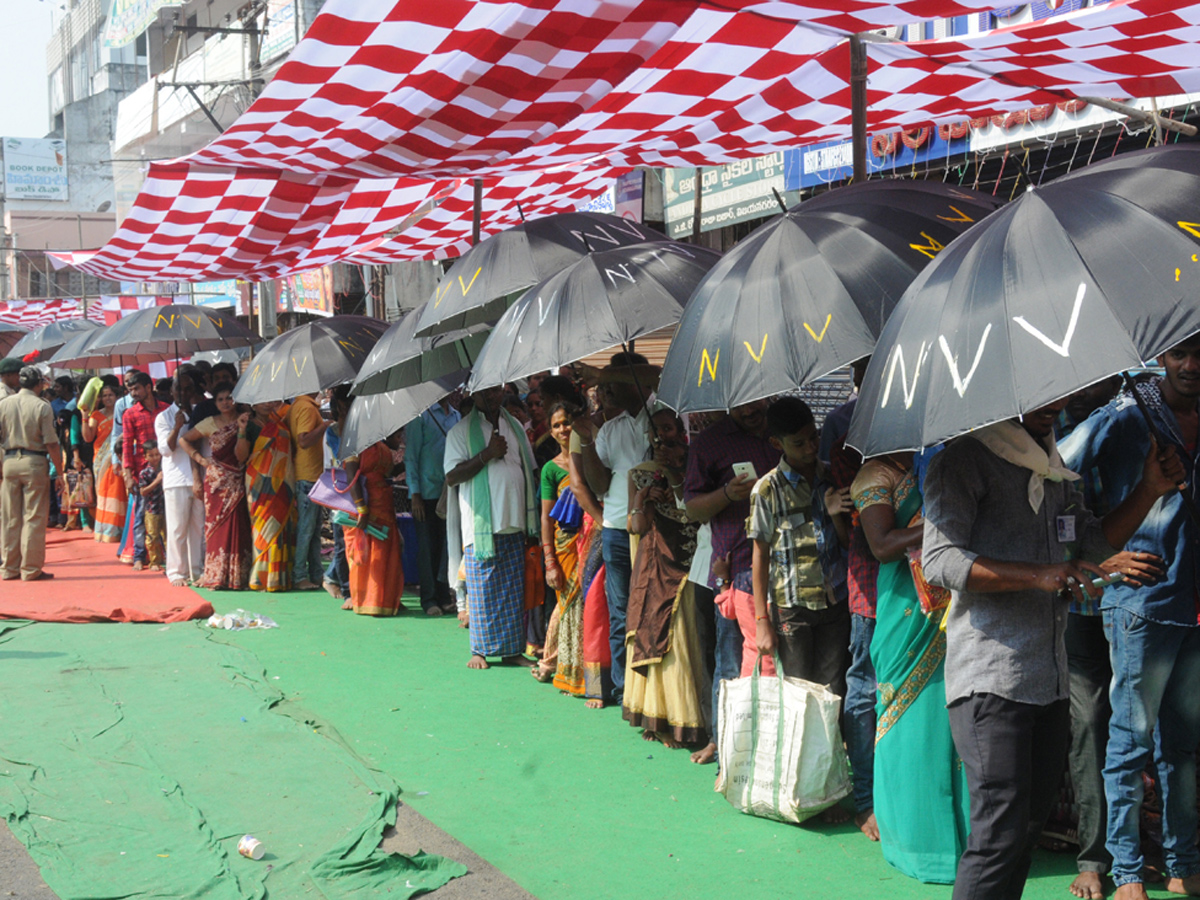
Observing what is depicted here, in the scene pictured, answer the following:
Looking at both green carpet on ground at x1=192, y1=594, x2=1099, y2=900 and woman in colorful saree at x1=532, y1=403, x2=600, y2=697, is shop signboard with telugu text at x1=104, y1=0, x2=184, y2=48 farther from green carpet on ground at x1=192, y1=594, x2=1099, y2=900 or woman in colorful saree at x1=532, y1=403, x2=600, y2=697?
green carpet on ground at x1=192, y1=594, x2=1099, y2=900

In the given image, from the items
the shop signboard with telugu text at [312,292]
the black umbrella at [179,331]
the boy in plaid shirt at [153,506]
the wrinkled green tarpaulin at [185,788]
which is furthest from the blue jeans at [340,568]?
the shop signboard with telugu text at [312,292]

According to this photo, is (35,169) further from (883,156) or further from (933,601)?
(933,601)

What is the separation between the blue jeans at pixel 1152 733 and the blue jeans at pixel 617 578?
2.81m

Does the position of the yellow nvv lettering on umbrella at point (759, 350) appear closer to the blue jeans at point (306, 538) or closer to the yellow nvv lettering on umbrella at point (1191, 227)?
the yellow nvv lettering on umbrella at point (1191, 227)

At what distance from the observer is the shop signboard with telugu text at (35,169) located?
46.8 meters

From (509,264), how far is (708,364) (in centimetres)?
243

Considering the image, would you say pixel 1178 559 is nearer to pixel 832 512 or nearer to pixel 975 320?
pixel 832 512

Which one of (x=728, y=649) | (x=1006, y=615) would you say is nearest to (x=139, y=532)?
(x=728, y=649)

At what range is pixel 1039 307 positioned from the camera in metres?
2.79

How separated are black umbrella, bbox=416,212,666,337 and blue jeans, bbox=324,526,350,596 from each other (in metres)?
4.35

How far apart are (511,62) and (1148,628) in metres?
3.36

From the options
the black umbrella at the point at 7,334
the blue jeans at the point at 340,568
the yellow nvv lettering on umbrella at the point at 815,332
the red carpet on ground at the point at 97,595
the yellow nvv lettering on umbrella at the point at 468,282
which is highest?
the black umbrella at the point at 7,334

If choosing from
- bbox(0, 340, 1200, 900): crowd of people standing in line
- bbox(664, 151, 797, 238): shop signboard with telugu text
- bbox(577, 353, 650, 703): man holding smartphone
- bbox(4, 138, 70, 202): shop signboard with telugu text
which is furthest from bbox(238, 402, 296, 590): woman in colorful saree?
bbox(4, 138, 70, 202): shop signboard with telugu text

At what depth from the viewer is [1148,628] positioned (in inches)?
150
